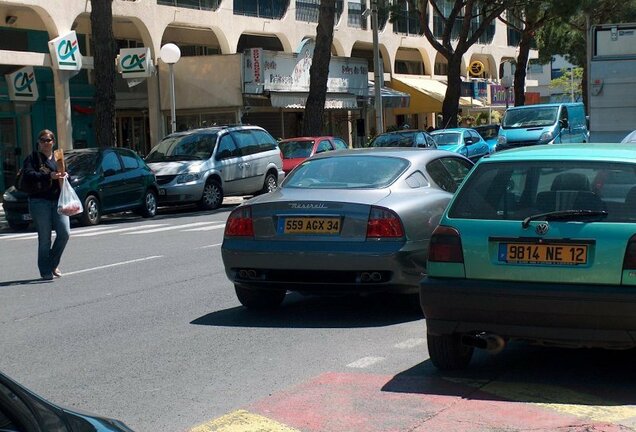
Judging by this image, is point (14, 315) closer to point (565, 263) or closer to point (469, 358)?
point (469, 358)

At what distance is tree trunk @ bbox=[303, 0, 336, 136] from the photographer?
28.3 metres

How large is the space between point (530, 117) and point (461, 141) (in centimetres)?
305

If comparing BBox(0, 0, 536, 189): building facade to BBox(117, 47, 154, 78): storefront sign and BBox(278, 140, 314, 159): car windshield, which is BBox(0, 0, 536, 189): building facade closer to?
BBox(117, 47, 154, 78): storefront sign

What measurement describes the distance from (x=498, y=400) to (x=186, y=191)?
1755 cm

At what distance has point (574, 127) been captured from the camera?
1196 inches

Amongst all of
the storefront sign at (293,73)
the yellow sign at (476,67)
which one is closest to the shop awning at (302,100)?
the storefront sign at (293,73)

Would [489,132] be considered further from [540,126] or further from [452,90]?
[540,126]

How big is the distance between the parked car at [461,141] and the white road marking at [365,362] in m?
24.7

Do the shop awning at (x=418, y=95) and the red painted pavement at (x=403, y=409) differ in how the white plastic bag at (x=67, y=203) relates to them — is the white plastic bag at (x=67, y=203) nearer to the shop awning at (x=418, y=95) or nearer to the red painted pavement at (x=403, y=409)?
the red painted pavement at (x=403, y=409)

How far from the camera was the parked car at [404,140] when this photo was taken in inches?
1108

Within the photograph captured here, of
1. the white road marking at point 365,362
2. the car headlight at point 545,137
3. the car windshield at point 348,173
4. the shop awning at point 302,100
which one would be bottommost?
the white road marking at point 365,362

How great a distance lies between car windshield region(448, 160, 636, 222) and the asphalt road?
3.79 ft

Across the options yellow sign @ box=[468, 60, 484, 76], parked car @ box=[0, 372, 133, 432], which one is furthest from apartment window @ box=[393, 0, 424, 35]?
parked car @ box=[0, 372, 133, 432]

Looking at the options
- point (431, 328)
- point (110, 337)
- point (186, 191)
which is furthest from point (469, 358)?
point (186, 191)
